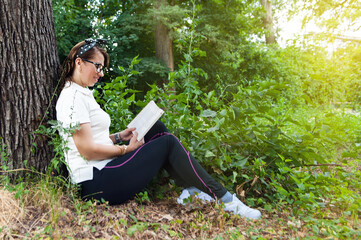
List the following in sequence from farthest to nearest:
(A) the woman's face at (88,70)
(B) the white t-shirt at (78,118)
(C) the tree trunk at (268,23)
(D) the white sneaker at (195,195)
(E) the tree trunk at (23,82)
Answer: (C) the tree trunk at (268,23) < (D) the white sneaker at (195,195) < (A) the woman's face at (88,70) < (E) the tree trunk at (23,82) < (B) the white t-shirt at (78,118)

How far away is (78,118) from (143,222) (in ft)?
2.98

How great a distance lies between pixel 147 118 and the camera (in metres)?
2.58

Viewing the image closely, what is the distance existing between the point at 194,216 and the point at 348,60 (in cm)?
941

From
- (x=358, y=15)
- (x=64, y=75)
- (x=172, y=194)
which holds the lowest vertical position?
(x=172, y=194)

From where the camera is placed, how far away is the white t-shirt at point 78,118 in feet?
7.49

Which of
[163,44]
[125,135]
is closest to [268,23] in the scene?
[163,44]

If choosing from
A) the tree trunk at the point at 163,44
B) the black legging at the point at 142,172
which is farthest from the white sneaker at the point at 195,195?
the tree trunk at the point at 163,44

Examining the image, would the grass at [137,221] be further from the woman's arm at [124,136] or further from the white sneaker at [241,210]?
the woman's arm at [124,136]

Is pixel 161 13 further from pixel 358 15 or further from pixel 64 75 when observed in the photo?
pixel 64 75

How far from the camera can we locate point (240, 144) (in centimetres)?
294

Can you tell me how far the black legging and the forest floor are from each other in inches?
4.3

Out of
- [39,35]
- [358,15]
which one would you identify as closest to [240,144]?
[39,35]

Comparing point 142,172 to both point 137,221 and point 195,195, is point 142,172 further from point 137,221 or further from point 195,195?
point 195,195

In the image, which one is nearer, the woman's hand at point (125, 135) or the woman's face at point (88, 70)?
the woman's face at point (88, 70)
